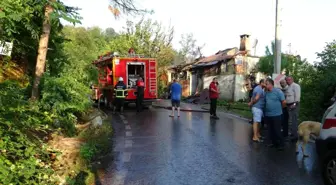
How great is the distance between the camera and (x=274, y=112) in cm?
905

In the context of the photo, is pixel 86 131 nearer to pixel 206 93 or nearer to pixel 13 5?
pixel 13 5

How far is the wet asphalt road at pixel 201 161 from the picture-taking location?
613 cm

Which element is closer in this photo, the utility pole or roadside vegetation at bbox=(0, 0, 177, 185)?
roadside vegetation at bbox=(0, 0, 177, 185)

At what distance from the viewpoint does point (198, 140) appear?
9.73m

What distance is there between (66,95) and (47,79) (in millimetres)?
661

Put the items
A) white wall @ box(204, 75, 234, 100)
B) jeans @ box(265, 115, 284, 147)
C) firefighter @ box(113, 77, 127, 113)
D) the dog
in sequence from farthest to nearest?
white wall @ box(204, 75, 234, 100) → firefighter @ box(113, 77, 127, 113) → jeans @ box(265, 115, 284, 147) → the dog

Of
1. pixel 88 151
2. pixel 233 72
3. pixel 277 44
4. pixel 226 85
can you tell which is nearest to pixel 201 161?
pixel 88 151

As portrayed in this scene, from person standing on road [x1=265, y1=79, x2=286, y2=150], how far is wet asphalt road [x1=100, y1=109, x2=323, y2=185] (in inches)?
12.9

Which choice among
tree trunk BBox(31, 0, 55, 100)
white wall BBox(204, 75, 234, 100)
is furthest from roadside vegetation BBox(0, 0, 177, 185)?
white wall BBox(204, 75, 234, 100)

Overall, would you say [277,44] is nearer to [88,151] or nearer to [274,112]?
[274,112]

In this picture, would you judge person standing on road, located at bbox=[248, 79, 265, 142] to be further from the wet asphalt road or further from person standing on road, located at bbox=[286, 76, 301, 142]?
person standing on road, located at bbox=[286, 76, 301, 142]

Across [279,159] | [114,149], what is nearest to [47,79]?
[114,149]

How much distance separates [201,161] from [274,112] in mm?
2713

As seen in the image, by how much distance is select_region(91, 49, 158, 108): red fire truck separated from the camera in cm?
1834
